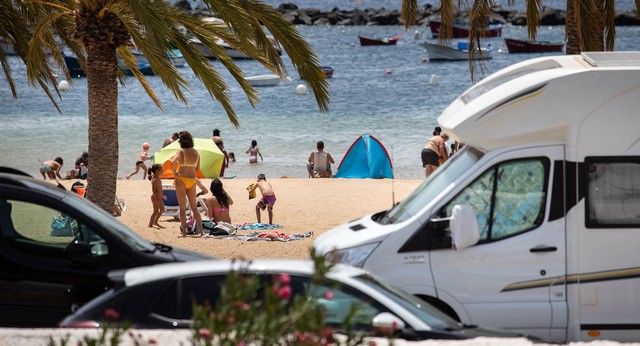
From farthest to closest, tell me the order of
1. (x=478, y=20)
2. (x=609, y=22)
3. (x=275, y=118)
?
(x=275, y=118) → (x=609, y=22) → (x=478, y=20)

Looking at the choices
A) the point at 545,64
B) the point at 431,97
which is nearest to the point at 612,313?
the point at 545,64

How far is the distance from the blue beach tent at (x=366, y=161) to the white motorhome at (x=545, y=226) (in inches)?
834

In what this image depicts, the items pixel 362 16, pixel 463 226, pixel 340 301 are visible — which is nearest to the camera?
pixel 340 301

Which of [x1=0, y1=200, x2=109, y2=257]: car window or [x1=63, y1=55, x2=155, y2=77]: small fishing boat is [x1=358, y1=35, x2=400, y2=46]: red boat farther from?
[x1=0, y1=200, x2=109, y2=257]: car window

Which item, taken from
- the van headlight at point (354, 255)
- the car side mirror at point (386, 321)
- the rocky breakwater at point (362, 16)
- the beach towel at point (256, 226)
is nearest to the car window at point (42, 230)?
the van headlight at point (354, 255)

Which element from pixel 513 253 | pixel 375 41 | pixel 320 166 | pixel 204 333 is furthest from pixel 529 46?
pixel 204 333

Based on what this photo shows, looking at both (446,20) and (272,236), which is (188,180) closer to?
(272,236)

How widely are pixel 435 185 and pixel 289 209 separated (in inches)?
565

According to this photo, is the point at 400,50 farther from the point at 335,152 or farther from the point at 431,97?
the point at 335,152

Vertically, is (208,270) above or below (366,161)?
above

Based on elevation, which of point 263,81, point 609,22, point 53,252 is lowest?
point 53,252

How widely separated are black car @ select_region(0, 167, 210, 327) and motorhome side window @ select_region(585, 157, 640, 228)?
10.9ft

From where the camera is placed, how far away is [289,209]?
24.3 metres

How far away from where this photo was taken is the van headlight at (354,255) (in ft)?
31.9
